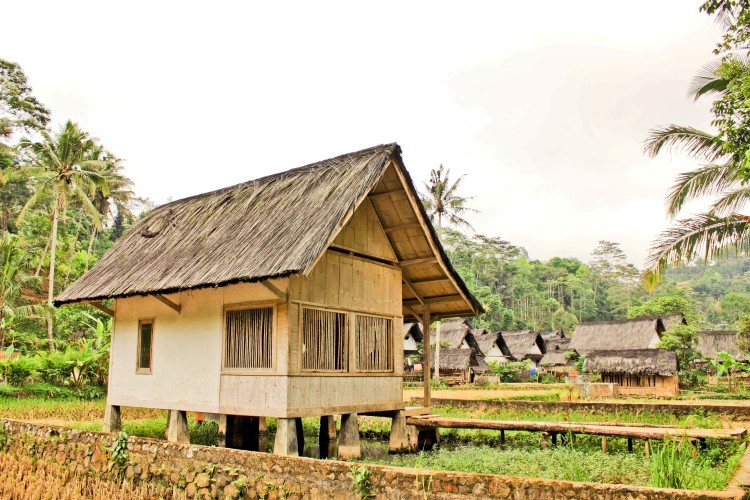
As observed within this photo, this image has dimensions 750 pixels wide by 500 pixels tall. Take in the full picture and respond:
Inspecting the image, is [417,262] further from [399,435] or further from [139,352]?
[139,352]

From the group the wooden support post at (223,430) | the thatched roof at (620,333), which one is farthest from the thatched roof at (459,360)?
the wooden support post at (223,430)

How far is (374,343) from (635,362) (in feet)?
76.1

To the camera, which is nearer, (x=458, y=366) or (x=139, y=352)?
(x=139, y=352)

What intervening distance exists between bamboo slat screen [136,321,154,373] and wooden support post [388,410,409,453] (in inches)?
192

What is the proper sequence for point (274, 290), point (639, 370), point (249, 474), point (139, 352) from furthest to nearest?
point (639, 370)
point (139, 352)
point (274, 290)
point (249, 474)

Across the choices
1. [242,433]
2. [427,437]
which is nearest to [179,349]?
[242,433]

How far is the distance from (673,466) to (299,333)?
5449 mm

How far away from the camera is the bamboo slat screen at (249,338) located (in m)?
9.88

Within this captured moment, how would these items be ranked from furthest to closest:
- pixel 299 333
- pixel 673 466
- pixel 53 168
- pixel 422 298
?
pixel 53 168
pixel 422 298
pixel 299 333
pixel 673 466

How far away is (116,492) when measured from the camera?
883 centimetres

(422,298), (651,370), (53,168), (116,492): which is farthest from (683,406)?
(53,168)

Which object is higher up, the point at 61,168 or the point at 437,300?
the point at 61,168

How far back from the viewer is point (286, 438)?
9.23 meters

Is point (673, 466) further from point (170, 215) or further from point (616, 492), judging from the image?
point (170, 215)
